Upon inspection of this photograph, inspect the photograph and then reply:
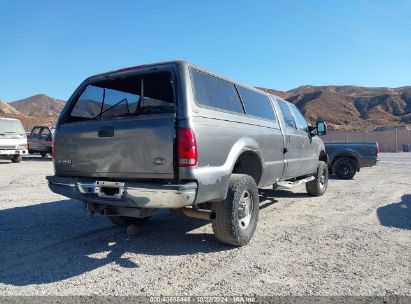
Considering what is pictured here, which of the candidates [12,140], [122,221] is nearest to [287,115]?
[122,221]

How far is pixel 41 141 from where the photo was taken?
21188mm

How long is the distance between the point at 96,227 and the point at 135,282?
7.68ft

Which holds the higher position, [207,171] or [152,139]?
[152,139]

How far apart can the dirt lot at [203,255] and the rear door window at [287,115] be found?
1.57 metres

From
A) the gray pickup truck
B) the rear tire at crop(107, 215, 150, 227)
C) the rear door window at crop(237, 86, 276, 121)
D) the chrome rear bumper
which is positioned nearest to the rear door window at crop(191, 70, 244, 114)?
the gray pickup truck

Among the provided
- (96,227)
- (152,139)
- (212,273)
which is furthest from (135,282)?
(96,227)

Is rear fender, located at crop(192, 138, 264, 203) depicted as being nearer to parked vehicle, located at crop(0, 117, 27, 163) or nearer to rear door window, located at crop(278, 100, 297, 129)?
rear door window, located at crop(278, 100, 297, 129)

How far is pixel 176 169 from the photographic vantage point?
153 inches

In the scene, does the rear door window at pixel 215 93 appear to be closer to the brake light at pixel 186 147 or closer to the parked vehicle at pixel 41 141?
the brake light at pixel 186 147

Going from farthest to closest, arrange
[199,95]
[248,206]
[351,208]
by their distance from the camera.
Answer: [351,208]
[248,206]
[199,95]

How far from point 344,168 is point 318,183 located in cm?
487

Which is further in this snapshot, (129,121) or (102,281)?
(129,121)

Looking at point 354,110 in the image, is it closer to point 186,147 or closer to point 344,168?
point 344,168

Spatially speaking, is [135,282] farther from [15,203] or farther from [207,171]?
[15,203]
